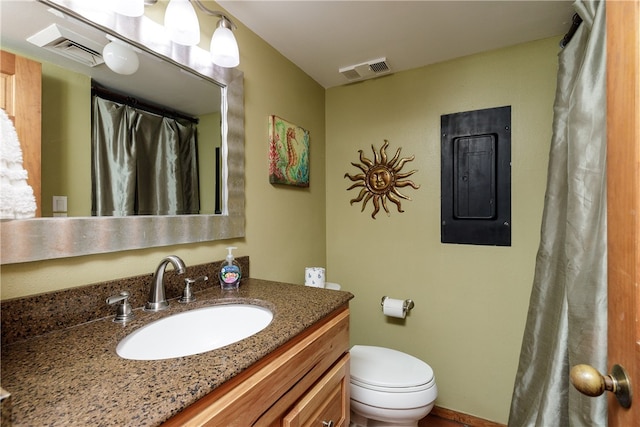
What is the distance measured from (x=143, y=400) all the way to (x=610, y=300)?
0.84 meters

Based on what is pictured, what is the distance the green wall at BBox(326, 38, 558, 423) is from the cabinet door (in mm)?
916

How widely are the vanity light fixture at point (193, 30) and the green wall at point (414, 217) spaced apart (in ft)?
0.63

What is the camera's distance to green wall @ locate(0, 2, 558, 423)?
63.6 inches

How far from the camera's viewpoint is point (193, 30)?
1.04 m

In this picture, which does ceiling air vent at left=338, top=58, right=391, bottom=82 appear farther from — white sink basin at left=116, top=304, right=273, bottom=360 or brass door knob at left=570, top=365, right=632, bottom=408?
brass door knob at left=570, top=365, right=632, bottom=408

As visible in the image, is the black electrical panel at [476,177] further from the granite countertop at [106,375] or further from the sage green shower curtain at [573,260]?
the granite countertop at [106,375]

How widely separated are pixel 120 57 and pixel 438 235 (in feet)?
5.91

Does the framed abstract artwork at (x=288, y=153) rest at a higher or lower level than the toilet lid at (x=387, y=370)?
higher

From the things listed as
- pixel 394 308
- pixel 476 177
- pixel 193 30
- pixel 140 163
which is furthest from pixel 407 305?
pixel 193 30

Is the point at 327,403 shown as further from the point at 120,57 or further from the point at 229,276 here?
the point at 120,57

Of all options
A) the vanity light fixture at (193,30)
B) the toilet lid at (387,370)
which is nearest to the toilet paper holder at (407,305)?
the toilet lid at (387,370)

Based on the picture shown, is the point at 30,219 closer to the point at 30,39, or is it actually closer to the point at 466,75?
the point at 30,39

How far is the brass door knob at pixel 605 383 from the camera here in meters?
0.46

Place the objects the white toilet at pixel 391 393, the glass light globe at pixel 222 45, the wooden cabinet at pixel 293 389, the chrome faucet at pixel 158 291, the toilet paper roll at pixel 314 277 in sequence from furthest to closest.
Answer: the toilet paper roll at pixel 314 277
the white toilet at pixel 391 393
the glass light globe at pixel 222 45
the chrome faucet at pixel 158 291
the wooden cabinet at pixel 293 389
